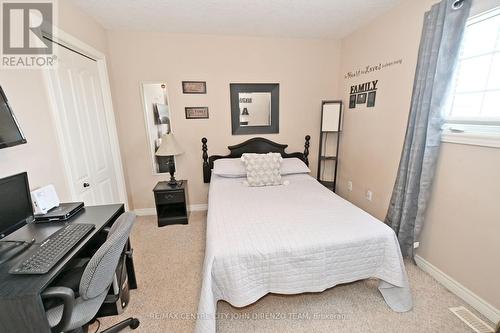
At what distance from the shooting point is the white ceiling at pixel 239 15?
206 centimetres

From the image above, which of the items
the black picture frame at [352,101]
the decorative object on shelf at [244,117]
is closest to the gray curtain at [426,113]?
the black picture frame at [352,101]

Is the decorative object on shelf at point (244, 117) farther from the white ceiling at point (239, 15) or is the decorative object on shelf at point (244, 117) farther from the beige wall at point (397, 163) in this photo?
the beige wall at point (397, 163)

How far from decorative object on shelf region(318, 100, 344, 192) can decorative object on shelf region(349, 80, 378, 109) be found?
182mm

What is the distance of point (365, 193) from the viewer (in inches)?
108

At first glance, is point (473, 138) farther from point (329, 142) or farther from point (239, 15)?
point (239, 15)

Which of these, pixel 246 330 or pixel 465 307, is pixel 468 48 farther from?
pixel 246 330

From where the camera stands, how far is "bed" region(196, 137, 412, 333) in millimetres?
1344

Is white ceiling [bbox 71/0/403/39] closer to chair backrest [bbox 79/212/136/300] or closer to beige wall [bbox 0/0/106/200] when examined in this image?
beige wall [bbox 0/0/106/200]

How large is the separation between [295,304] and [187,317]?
79cm

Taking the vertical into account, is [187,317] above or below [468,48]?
below

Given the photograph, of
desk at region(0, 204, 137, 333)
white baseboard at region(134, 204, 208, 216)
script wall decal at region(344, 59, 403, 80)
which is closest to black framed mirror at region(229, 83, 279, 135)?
script wall decal at region(344, 59, 403, 80)

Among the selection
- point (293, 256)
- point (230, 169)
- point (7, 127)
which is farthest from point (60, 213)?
point (230, 169)

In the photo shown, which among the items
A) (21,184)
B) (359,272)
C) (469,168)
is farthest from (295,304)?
(21,184)

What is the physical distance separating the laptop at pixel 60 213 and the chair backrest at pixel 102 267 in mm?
635
